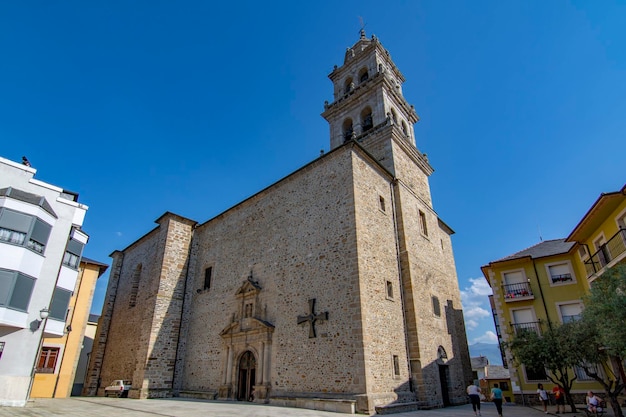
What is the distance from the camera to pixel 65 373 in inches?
680

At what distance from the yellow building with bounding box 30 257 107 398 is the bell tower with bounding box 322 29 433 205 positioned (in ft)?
51.1

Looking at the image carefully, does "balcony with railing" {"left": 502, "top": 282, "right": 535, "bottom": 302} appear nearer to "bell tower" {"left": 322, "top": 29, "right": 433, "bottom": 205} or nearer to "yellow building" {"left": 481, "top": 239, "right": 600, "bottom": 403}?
"yellow building" {"left": 481, "top": 239, "right": 600, "bottom": 403}

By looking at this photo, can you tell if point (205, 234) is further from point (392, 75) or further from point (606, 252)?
point (606, 252)

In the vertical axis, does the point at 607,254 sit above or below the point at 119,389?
above

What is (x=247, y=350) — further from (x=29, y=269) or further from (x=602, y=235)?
(x=602, y=235)

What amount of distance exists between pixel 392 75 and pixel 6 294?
69.5 feet

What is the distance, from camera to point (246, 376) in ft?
Answer: 44.8

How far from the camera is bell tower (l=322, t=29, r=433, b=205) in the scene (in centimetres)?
1725

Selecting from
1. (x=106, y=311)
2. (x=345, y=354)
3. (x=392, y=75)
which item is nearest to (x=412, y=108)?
(x=392, y=75)

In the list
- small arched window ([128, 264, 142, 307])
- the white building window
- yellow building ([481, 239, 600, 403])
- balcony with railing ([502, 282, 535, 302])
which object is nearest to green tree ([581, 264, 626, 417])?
yellow building ([481, 239, 600, 403])

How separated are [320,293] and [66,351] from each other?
14.4m

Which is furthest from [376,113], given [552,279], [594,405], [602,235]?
[594,405]

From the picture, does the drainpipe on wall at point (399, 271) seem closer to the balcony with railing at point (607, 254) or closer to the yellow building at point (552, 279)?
the yellow building at point (552, 279)

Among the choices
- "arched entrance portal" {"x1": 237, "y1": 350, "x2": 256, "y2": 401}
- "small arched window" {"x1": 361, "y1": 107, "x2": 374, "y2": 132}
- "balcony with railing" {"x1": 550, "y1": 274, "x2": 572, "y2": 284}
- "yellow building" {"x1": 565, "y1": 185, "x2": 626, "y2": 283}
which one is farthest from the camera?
"small arched window" {"x1": 361, "y1": 107, "x2": 374, "y2": 132}
